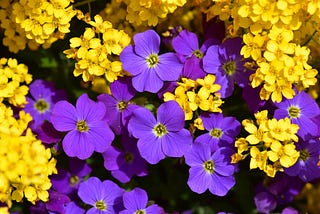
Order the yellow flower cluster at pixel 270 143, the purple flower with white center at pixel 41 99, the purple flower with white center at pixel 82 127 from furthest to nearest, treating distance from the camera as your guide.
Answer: the purple flower with white center at pixel 41 99
the purple flower with white center at pixel 82 127
the yellow flower cluster at pixel 270 143

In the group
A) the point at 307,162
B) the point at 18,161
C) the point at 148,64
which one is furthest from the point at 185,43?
the point at 18,161

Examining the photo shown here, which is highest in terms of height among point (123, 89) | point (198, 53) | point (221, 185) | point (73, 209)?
point (198, 53)

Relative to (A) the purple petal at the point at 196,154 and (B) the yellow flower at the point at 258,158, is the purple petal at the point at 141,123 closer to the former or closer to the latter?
(A) the purple petal at the point at 196,154

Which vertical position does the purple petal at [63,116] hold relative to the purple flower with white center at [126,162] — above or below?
above

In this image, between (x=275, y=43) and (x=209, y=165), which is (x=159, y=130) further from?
(x=275, y=43)

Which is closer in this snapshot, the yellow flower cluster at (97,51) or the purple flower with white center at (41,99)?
the yellow flower cluster at (97,51)

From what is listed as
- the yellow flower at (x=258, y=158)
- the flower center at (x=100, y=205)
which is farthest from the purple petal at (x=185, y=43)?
the flower center at (x=100, y=205)
